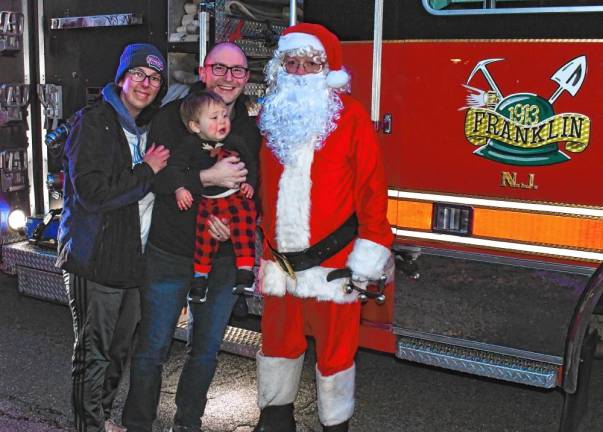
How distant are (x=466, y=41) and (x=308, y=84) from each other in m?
0.84

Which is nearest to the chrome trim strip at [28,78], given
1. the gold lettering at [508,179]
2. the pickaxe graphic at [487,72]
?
the pickaxe graphic at [487,72]

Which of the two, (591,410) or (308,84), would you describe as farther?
(591,410)

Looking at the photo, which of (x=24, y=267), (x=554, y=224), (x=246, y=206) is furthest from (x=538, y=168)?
(x=24, y=267)

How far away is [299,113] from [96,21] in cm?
224

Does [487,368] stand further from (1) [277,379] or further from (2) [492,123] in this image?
(2) [492,123]

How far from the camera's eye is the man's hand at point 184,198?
3018mm

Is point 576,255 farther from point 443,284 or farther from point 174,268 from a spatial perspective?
point 174,268

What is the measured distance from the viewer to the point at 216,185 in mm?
3061

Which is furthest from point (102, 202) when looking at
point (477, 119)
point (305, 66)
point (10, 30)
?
point (10, 30)

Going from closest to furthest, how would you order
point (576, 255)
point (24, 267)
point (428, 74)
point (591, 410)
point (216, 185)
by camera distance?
point (216, 185)
point (576, 255)
point (428, 74)
point (591, 410)
point (24, 267)

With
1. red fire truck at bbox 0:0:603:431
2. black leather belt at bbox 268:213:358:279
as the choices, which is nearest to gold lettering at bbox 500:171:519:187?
red fire truck at bbox 0:0:603:431

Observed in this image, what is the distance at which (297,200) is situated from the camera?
3.08 meters

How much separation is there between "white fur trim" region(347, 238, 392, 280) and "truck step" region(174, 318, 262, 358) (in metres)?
1.22

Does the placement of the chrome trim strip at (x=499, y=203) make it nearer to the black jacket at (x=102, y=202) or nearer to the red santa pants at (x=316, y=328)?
the red santa pants at (x=316, y=328)
